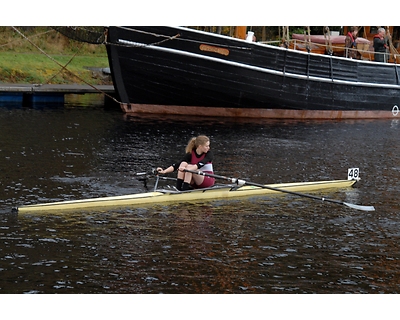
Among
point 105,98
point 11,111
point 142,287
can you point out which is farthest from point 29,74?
point 142,287

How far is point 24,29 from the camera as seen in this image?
39.7 metres

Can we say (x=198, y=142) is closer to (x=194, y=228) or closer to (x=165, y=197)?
(x=165, y=197)

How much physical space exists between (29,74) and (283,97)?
13337mm

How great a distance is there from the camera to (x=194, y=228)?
1277 centimetres

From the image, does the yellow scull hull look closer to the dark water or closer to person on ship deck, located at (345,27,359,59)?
the dark water

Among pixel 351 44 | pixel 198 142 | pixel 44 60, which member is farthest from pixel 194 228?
pixel 44 60

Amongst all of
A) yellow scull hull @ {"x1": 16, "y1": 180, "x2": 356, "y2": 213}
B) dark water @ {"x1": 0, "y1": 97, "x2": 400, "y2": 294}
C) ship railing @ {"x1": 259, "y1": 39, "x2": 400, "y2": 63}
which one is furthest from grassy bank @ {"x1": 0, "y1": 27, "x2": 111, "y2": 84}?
yellow scull hull @ {"x1": 16, "y1": 180, "x2": 356, "y2": 213}

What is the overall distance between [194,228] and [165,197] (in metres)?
1.83

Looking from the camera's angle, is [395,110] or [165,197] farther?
[395,110]

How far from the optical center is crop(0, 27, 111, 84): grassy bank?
36.6m

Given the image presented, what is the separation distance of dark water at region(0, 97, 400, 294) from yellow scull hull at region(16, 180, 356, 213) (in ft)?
0.90

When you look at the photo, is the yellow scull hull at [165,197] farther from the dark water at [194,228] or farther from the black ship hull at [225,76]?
the black ship hull at [225,76]

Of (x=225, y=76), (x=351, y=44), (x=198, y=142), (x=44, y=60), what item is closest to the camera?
(x=198, y=142)

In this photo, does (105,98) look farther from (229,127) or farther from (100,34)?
(229,127)
